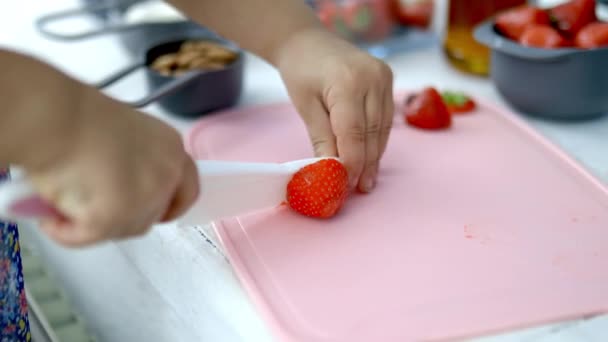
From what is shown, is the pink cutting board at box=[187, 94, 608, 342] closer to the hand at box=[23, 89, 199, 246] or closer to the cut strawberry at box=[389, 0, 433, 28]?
the hand at box=[23, 89, 199, 246]

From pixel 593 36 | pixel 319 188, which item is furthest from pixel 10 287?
pixel 593 36

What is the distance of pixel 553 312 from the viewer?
44 cm

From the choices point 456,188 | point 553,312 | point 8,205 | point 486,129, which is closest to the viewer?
point 8,205

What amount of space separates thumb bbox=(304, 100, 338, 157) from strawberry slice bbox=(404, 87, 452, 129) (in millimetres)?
141

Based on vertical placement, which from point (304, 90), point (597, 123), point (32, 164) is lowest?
point (597, 123)

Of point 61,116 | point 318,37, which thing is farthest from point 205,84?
point 61,116

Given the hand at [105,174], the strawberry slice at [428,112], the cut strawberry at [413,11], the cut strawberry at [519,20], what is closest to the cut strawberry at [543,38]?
the cut strawberry at [519,20]

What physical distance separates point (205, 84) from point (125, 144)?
38 centimetres

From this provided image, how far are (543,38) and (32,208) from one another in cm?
56

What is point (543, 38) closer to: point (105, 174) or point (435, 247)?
point (435, 247)

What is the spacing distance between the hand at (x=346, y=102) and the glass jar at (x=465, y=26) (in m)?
0.30

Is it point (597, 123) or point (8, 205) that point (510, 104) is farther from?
point (8, 205)

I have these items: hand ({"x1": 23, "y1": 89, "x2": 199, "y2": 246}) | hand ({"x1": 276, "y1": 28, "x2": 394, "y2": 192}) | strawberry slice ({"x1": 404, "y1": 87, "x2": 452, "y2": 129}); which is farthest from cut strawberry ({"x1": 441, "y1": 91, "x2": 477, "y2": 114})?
hand ({"x1": 23, "y1": 89, "x2": 199, "y2": 246})

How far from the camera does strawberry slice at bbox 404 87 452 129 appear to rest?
2.23 ft
